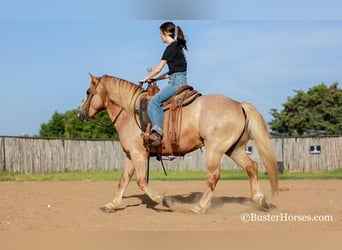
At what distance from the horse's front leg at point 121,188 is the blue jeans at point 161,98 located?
104 cm

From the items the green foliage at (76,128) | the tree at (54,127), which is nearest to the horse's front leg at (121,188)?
the green foliage at (76,128)

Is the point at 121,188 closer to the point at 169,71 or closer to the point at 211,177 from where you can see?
the point at 211,177

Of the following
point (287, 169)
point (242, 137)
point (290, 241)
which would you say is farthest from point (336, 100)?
point (290, 241)

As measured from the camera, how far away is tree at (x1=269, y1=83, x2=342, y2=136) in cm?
4724

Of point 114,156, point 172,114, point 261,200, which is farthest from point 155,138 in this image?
point 114,156

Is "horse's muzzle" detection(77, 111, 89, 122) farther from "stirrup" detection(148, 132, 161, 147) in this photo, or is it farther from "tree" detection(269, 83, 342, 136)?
"tree" detection(269, 83, 342, 136)

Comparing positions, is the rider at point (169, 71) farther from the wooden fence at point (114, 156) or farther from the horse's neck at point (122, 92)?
the wooden fence at point (114, 156)

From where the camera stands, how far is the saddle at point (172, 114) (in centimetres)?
861

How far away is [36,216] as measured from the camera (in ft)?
27.1

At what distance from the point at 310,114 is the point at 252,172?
135 feet

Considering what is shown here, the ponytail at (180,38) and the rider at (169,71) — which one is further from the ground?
the ponytail at (180,38)

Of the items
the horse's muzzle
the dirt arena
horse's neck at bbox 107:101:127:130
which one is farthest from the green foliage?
horse's neck at bbox 107:101:127:130

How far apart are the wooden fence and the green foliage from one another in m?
9.03

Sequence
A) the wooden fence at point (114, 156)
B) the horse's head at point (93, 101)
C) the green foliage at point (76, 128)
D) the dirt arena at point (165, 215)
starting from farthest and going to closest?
1. the green foliage at point (76, 128)
2. the wooden fence at point (114, 156)
3. the horse's head at point (93, 101)
4. the dirt arena at point (165, 215)
